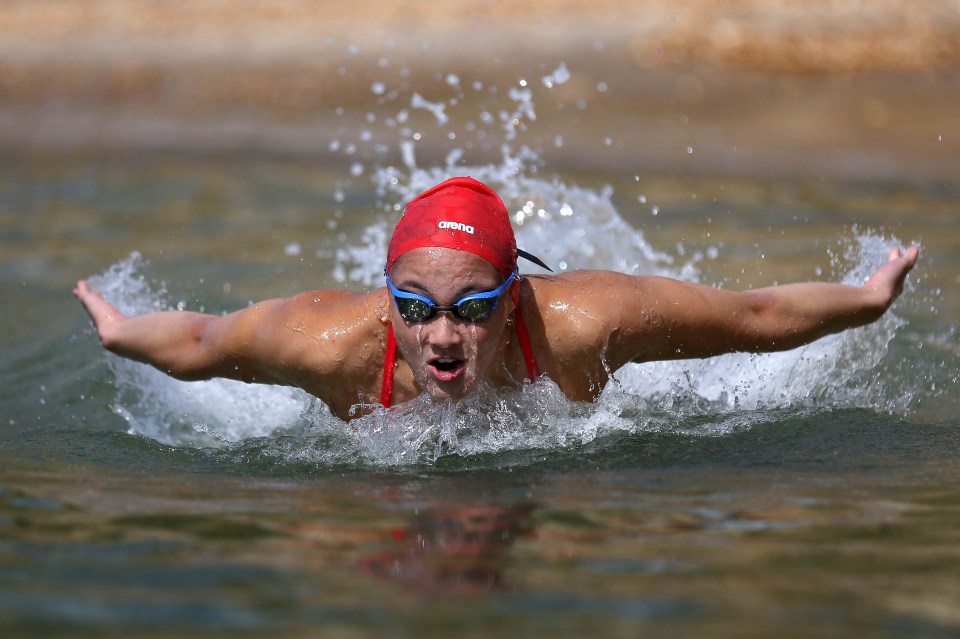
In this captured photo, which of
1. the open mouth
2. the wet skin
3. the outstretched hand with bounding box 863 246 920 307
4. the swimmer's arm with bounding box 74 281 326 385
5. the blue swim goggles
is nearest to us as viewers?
the blue swim goggles

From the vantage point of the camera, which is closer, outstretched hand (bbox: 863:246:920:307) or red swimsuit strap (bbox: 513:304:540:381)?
red swimsuit strap (bbox: 513:304:540:381)

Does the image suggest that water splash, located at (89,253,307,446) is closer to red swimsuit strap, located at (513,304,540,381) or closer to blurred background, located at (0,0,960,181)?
red swimsuit strap, located at (513,304,540,381)

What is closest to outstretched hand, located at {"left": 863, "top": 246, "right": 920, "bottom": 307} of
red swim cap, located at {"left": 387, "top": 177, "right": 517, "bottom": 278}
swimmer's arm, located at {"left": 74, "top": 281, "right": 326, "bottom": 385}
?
red swim cap, located at {"left": 387, "top": 177, "right": 517, "bottom": 278}

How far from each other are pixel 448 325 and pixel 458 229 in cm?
35

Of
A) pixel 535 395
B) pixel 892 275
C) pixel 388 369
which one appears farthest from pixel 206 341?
pixel 892 275

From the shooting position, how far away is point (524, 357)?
4879 millimetres

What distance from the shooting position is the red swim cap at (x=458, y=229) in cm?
452

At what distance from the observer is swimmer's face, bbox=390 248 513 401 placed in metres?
4.47

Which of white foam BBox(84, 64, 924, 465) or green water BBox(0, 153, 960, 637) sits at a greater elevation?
white foam BBox(84, 64, 924, 465)

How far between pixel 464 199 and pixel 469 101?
10.3 metres

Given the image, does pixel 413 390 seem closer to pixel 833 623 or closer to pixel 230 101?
pixel 833 623

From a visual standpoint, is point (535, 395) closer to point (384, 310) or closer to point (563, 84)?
point (384, 310)

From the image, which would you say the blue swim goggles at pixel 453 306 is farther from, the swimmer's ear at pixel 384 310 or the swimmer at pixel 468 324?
the swimmer's ear at pixel 384 310

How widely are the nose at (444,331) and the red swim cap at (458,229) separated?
0.25 m
